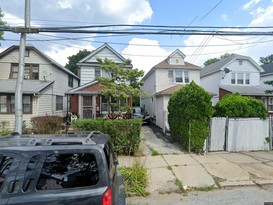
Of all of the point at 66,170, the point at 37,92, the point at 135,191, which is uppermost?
the point at 37,92

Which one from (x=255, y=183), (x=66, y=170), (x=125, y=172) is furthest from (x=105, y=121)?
(x=66, y=170)

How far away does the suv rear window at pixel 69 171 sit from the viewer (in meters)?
2.76

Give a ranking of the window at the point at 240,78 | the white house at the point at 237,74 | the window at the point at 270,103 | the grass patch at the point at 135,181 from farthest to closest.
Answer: the window at the point at 240,78, the white house at the point at 237,74, the window at the point at 270,103, the grass patch at the point at 135,181

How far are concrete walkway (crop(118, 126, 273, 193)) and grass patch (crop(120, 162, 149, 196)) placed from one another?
251 millimetres

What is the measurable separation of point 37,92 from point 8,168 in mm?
15179

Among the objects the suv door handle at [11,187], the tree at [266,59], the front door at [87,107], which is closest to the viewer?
the suv door handle at [11,187]

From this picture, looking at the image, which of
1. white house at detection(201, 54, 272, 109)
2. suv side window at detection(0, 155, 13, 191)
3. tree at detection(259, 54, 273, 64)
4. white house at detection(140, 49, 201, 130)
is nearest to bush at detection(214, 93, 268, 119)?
suv side window at detection(0, 155, 13, 191)

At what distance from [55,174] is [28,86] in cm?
1701

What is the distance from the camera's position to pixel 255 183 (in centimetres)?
644

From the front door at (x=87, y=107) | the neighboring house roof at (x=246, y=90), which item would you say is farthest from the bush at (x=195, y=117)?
the neighboring house roof at (x=246, y=90)

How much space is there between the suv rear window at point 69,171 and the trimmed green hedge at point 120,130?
6.45 metres

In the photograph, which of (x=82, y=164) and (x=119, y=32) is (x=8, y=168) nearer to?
(x=82, y=164)

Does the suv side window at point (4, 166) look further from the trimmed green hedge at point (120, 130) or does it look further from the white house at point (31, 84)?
the white house at point (31, 84)

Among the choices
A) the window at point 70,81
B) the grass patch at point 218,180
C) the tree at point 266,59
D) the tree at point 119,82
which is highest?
the tree at point 266,59
